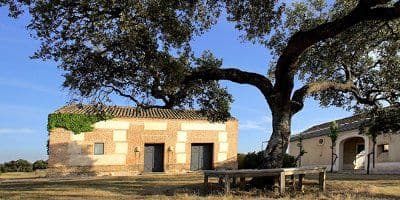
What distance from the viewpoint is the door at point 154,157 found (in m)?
38.6

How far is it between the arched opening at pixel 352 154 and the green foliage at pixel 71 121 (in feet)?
60.7

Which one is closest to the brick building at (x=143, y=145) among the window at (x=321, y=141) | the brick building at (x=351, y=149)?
the window at (x=321, y=141)

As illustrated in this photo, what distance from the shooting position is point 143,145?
1491 inches

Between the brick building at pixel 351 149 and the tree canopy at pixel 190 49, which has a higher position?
the tree canopy at pixel 190 49

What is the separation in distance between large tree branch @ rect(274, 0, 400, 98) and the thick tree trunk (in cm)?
125

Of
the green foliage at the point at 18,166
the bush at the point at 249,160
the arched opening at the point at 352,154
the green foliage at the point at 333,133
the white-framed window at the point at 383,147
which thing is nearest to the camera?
the white-framed window at the point at 383,147

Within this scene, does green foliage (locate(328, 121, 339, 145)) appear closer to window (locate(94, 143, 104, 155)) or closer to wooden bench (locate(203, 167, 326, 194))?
window (locate(94, 143, 104, 155))

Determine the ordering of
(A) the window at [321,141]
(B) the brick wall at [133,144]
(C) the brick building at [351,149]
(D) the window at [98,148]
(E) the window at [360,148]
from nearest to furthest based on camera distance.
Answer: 1. (C) the brick building at [351,149]
2. (B) the brick wall at [133,144]
3. (D) the window at [98,148]
4. (E) the window at [360,148]
5. (A) the window at [321,141]

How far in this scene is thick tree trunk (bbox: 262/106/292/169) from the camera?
1490 centimetres

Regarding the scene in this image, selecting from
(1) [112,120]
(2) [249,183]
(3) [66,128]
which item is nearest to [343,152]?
(1) [112,120]

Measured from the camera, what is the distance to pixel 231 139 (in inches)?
1606

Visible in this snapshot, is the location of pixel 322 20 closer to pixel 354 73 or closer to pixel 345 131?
pixel 354 73

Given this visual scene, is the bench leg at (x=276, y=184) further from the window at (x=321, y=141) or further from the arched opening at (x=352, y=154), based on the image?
the window at (x=321, y=141)

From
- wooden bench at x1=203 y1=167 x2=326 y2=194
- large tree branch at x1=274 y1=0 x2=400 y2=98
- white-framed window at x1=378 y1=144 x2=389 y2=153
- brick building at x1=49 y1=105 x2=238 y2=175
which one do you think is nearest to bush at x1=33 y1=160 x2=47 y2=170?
brick building at x1=49 y1=105 x2=238 y2=175
